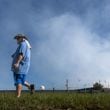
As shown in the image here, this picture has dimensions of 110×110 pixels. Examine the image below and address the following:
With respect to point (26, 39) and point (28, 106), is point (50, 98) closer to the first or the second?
point (28, 106)

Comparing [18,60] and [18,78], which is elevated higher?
[18,60]

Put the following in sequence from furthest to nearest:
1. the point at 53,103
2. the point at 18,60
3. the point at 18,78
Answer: the point at 18,78
the point at 18,60
the point at 53,103

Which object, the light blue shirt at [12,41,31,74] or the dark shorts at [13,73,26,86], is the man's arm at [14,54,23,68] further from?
the dark shorts at [13,73,26,86]

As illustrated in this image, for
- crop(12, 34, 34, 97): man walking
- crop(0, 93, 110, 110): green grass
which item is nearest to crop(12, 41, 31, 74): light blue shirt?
crop(12, 34, 34, 97): man walking

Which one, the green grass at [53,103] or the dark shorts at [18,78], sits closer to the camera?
the green grass at [53,103]

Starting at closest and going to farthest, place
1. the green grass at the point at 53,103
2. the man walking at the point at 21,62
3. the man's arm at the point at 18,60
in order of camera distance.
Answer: the green grass at the point at 53,103 < the man's arm at the point at 18,60 < the man walking at the point at 21,62

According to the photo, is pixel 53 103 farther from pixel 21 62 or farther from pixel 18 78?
pixel 21 62

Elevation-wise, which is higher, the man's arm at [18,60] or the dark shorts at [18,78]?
the man's arm at [18,60]

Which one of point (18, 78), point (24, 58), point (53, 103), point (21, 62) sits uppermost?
point (24, 58)

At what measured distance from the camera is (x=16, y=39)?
13594 mm

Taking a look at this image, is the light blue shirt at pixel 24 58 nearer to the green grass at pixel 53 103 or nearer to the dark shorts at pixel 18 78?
the dark shorts at pixel 18 78

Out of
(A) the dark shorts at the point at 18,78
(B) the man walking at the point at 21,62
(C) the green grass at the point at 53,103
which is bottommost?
(C) the green grass at the point at 53,103

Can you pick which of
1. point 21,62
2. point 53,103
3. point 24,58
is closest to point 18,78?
point 21,62

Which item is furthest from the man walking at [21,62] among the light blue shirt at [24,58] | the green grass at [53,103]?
the green grass at [53,103]
